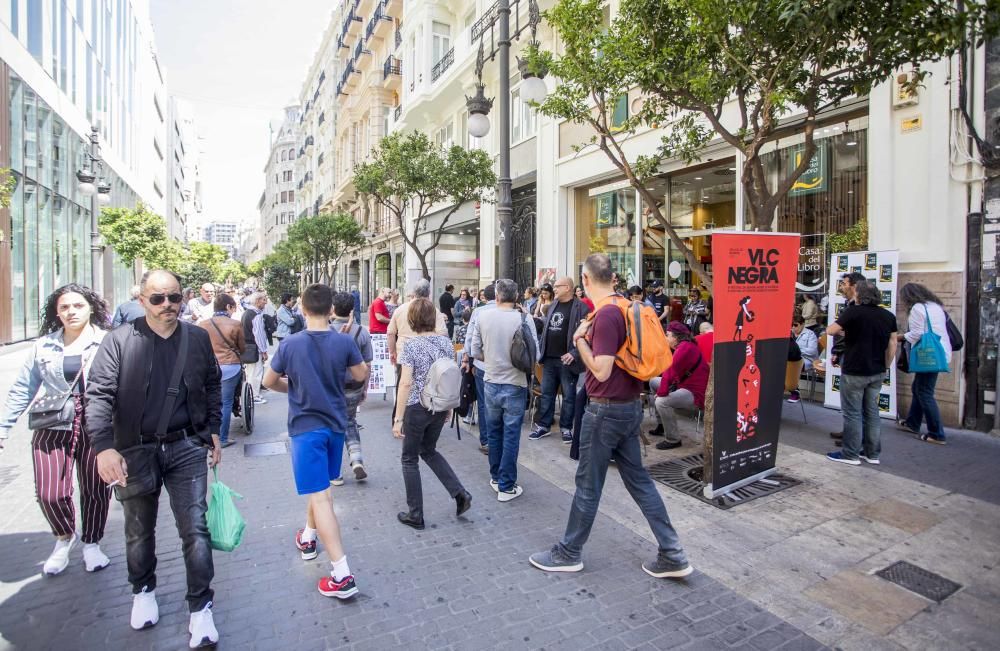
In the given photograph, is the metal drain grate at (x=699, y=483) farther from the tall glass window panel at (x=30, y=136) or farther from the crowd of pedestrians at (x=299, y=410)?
the tall glass window panel at (x=30, y=136)

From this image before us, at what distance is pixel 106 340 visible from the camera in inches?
112

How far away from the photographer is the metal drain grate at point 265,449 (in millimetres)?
6449

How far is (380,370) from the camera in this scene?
9180 millimetres

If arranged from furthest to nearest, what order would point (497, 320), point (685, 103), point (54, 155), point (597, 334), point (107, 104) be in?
point (107, 104), point (54, 155), point (685, 103), point (497, 320), point (597, 334)

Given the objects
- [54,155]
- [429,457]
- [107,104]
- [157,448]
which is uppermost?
[107,104]

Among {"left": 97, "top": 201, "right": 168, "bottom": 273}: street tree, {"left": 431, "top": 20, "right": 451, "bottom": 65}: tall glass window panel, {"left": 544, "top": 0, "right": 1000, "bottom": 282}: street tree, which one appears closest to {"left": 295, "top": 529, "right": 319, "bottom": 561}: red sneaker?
{"left": 544, "top": 0, "right": 1000, "bottom": 282}: street tree

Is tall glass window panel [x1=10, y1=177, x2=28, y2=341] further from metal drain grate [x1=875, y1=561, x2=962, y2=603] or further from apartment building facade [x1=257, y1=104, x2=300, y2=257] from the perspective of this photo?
apartment building facade [x1=257, y1=104, x2=300, y2=257]

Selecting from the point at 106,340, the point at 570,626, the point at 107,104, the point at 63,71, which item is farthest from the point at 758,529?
the point at 107,104

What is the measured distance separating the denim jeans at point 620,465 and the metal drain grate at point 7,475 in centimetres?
564

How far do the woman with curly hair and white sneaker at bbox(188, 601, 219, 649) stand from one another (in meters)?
1.23

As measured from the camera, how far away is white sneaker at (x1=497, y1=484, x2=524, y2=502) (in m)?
4.99

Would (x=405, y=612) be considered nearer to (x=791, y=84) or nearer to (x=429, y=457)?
(x=429, y=457)

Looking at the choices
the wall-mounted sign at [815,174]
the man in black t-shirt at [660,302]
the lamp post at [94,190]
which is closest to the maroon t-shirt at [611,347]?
the wall-mounted sign at [815,174]

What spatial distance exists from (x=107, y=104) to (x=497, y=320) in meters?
33.3
